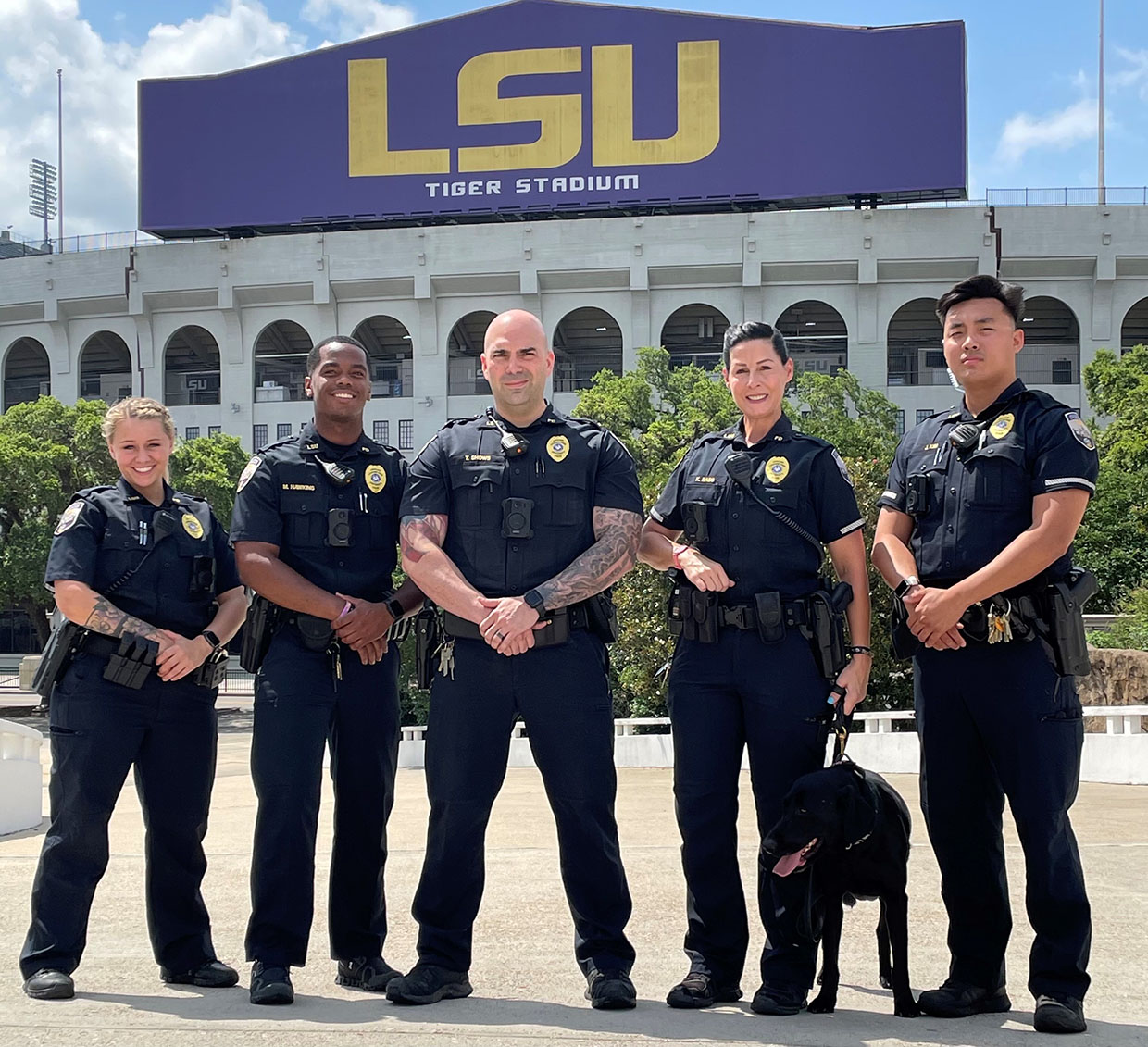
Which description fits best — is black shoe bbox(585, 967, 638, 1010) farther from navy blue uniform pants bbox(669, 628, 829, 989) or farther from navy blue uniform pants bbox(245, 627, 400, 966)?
navy blue uniform pants bbox(245, 627, 400, 966)

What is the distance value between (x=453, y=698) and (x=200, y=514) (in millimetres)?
1415

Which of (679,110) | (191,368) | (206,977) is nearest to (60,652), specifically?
(206,977)

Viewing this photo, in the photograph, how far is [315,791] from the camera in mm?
4660

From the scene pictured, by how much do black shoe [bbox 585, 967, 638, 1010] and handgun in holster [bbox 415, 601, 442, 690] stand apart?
1.18 m

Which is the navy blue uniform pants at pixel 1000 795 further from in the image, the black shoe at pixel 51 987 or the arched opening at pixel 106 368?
the arched opening at pixel 106 368

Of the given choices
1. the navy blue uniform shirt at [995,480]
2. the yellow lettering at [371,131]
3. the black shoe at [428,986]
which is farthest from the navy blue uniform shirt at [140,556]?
the yellow lettering at [371,131]

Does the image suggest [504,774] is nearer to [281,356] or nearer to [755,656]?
[755,656]

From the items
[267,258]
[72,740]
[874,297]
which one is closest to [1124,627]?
[72,740]

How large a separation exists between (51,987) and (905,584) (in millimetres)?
3306

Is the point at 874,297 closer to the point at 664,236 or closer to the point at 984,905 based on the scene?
the point at 664,236

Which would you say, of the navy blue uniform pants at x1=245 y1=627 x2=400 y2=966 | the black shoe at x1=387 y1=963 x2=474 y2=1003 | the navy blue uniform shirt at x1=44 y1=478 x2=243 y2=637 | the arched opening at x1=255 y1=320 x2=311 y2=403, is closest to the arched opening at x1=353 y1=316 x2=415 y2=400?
the arched opening at x1=255 y1=320 x2=311 y2=403

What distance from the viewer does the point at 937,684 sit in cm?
447

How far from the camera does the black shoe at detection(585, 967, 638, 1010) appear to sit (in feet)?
13.8

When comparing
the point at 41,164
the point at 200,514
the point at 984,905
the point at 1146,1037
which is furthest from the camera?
the point at 41,164
